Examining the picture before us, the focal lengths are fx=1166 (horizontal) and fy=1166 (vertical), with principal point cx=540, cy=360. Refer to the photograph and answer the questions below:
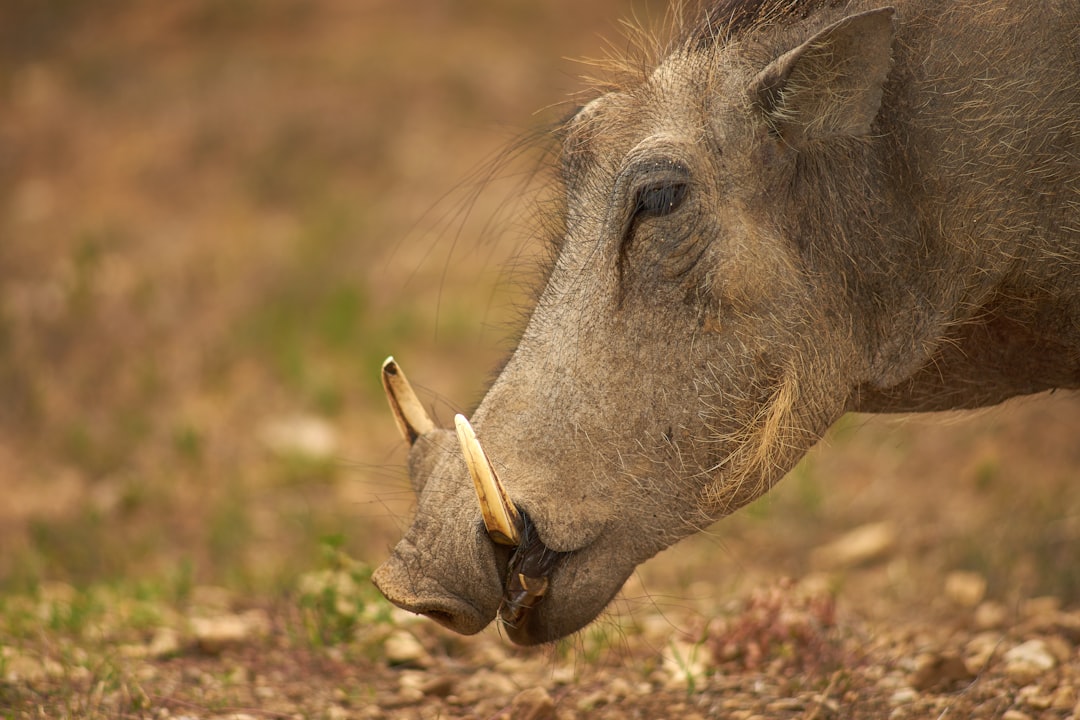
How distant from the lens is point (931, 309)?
267 cm

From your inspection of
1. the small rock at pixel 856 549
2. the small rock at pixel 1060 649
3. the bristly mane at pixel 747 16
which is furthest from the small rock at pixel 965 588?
the bristly mane at pixel 747 16

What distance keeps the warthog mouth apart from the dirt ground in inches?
13.5

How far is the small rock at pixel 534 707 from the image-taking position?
2830 mm

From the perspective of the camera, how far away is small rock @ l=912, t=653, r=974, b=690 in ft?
9.94

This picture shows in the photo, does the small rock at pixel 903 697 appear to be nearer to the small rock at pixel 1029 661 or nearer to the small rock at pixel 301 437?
the small rock at pixel 1029 661

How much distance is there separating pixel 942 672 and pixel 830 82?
156cm

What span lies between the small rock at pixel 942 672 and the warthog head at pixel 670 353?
805 millimetres

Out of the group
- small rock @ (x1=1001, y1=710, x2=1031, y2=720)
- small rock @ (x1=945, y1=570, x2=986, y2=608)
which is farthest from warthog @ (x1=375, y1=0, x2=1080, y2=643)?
small rock @ (x1=945, y1=570, x2=986, y2=608)

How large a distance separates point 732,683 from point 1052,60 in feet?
5.73

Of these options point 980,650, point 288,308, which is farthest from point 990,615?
point 288,308

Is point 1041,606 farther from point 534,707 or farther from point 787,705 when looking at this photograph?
point 534,707

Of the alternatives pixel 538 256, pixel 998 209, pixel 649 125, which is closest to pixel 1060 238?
pixel 998 209

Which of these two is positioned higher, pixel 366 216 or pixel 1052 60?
pixel 366 216

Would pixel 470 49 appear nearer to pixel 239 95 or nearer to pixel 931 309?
pixel 239 95
